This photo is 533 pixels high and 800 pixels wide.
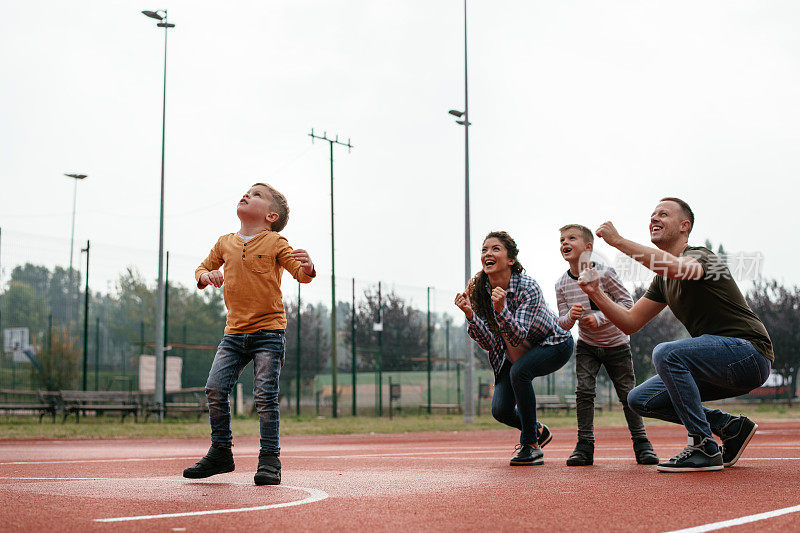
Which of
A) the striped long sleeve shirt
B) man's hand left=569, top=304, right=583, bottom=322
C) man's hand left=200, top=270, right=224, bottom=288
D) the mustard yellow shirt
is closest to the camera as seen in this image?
man's hand left=200, top=270, right=224, bottom=288

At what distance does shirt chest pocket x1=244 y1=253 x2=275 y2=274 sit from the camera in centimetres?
518

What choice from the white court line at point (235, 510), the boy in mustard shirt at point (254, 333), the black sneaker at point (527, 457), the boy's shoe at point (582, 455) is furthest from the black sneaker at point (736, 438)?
the boy in mustard shirt at point (254, 333)

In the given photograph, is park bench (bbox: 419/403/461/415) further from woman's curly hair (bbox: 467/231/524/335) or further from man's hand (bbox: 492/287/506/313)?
man's hand (bbox: 492/287/506/313)

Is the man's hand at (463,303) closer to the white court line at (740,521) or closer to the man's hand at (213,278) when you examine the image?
the man's hand at (213,278)

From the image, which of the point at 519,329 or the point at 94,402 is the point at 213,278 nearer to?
the point at 519,329

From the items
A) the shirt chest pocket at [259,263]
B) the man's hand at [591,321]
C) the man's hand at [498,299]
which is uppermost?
the shirt chest pocket at [259,263]

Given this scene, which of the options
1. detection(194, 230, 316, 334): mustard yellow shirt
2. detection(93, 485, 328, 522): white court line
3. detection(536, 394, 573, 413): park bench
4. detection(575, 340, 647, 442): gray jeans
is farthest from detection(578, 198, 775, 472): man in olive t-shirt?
detection(536, 394, 573, 413): park bench

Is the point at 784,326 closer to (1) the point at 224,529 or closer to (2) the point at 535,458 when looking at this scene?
(2) the point at 535,458

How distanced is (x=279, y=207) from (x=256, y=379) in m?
1.13

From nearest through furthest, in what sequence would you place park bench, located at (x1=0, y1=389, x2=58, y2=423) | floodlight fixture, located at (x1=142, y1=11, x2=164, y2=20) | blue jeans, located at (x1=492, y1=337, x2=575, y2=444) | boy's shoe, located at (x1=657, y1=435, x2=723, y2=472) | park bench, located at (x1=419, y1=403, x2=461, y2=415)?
1. boy's shoe, located at (x1=657, y1=435, x2=723, y2=472)
2. blue jeans, located at (x1=492, y1=337, x2=575, y2=444)
3. park bench, located at (x1=0, y1=389, x2=58, y2=423)
4. floodlight fixture, located at (x1=142, y1=11, x2=164, y2=20)
5. park bench, located at (x1=419, y1=403, x2=461, y2=415)

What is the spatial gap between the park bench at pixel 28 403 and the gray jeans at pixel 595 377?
15.1m

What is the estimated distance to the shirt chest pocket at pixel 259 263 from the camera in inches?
204

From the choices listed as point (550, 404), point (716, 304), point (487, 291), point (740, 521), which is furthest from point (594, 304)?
point (550, 404)

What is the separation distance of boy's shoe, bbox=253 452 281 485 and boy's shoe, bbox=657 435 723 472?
7.95ft
